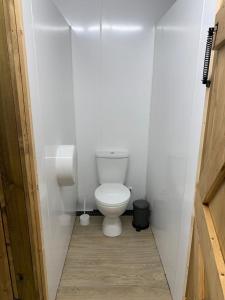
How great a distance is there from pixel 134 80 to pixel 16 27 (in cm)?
152

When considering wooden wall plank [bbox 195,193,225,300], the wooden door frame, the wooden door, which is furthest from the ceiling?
wooden wall plank [bbox 195,193,225,300]

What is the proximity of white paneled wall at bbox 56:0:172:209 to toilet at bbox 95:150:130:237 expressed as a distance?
0.13 m

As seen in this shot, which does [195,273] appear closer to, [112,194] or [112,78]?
[112,194]

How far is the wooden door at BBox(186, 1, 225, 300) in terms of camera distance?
79 cm

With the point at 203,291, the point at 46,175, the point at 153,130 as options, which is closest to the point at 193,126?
the point at 203,291

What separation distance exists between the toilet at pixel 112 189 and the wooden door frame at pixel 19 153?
86cm

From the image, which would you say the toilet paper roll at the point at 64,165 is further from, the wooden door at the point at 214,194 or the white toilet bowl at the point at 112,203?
the wooden door at the point at 214,194

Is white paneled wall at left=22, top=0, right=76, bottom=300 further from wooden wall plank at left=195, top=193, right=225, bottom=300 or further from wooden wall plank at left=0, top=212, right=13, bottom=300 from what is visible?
wooden wall plank at left=195, top=193, right=225, bottom=300

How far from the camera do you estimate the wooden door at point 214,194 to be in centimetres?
79

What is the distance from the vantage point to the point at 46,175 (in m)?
1.43

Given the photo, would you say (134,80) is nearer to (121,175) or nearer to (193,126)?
(121,175)

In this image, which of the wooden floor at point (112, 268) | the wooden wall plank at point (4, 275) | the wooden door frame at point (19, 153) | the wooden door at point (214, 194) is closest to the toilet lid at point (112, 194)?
the wooden floor at point (112, 268)

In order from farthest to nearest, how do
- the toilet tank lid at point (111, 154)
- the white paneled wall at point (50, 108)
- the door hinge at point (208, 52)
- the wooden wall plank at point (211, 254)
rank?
the toilet tank lid at point (111, 154) → the white paneled wall at point (50, 108) → the door hinge at point (208, 52) → the wooden wall plank at point (211, 254)

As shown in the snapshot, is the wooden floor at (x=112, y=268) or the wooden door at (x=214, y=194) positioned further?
the wooden floor at (x=112, y=268)
